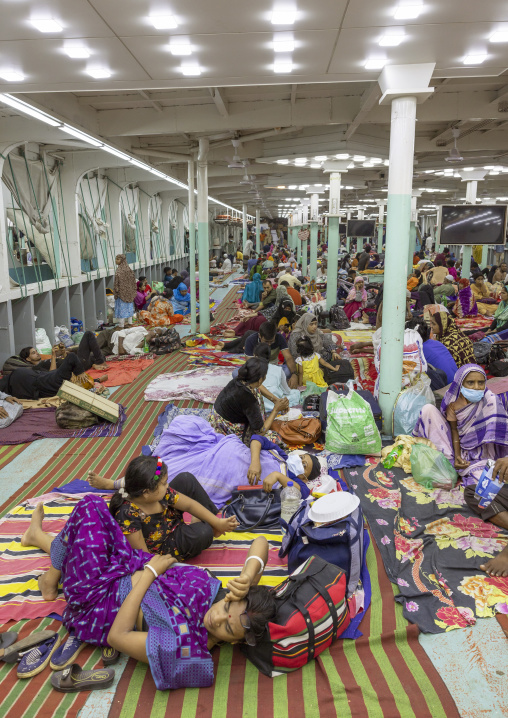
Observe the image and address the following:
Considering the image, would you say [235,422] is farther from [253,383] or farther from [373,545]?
[373,545]

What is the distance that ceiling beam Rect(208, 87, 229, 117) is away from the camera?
7.51 meters

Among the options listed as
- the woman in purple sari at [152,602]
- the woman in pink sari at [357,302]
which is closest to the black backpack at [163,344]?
the woman in pink sari at [357,302]

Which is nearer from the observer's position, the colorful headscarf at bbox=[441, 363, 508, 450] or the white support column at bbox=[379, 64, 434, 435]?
Answer: the colorful headscarf at bbox=[441, 363, 508, 450]

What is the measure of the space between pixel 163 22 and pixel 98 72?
137 cm

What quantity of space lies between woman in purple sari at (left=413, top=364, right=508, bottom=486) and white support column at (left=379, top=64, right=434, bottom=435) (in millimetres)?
1202

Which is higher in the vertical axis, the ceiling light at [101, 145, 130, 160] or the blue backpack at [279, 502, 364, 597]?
the ceiling light at [101, 145, 130, 160]

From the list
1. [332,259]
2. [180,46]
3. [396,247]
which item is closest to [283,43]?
[180,46]

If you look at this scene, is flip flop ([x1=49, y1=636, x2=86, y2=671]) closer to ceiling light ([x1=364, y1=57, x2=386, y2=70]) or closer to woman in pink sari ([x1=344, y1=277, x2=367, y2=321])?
ceiling light ([x1=364, y1=57, x2=386, y2=70])

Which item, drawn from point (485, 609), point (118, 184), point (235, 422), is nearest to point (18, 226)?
point (118, 184)

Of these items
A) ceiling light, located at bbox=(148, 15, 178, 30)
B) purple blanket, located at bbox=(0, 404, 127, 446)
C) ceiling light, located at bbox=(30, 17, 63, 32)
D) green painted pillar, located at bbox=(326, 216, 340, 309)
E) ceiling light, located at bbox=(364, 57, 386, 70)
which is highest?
ceiling light, located at bbox=(364, 57, 386, 70)

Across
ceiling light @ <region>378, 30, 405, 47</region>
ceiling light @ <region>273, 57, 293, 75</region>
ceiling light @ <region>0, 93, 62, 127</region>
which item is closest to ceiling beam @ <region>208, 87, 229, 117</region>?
ceiling light @ <region>0, 93, 62, 127</region>

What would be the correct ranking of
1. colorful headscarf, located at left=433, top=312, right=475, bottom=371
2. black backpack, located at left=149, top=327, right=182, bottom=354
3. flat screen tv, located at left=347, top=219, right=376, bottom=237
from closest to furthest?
colorful headscarf, located at left=433, top=312, right=475, bottom=371 → black backpack, located at left=149, top=327, right=182, bottom=354 → flat screen tv, located at left=347, top=219, right=376, bottom=237

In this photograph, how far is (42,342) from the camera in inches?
392

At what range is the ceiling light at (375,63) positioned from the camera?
511 centimetres
